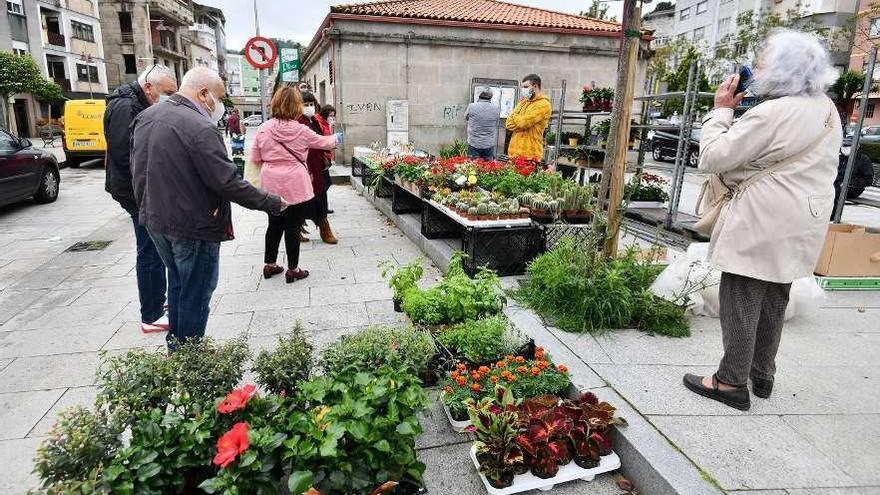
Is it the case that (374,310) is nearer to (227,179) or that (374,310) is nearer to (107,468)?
(227,179)

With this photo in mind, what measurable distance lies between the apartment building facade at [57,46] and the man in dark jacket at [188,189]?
37008 millimetres

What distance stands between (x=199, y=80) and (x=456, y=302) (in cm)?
222

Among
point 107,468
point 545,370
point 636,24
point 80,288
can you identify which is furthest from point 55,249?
point 636,24

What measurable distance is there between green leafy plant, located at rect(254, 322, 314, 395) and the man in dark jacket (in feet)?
2.12

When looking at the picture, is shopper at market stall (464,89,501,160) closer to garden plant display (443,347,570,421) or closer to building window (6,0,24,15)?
garden plant display (443,347,570,421)

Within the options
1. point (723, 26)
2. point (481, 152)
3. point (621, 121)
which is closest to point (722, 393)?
point (621, 121)

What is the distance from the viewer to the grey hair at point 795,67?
2467 millimetres

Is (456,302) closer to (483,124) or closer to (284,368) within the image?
(284,368)

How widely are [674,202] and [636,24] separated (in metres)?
3.72

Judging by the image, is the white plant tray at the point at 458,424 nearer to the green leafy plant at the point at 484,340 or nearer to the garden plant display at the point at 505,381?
the garden plant display at the point at 505,381

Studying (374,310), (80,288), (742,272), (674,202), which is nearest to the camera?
(742,272)

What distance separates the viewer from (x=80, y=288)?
5398 millimetres

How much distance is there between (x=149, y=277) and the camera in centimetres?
412

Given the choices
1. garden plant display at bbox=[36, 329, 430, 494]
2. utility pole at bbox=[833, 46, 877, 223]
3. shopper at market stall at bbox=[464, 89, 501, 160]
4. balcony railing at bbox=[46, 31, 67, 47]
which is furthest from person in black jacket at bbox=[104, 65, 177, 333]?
balcony railing at bbox=[46, 31, 67, 47]
